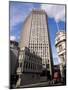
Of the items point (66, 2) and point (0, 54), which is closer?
point (0, 54)

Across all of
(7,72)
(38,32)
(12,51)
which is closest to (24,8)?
(38,32)

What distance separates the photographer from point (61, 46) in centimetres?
278

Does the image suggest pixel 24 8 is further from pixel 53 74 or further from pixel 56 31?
pixel 53 74

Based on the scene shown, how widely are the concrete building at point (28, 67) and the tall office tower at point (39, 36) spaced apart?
61 mm

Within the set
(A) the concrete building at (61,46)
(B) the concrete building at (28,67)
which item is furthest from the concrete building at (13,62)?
(A) the concrete building at (61,46)

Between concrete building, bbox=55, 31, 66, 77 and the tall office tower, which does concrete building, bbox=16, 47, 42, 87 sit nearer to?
the tall office tower

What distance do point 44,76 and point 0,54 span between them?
60cm

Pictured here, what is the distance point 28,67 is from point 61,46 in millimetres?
491

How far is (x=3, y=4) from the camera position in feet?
8.61

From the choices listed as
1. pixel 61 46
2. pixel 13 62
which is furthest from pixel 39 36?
pixel 13 62

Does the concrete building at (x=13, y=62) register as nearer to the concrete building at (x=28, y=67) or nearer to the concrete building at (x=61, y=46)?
the concrete building at (x=28, y=67)

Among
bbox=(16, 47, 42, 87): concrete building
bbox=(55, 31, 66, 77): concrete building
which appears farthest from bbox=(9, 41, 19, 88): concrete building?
bbox=(55, 31, 66, 77): concrete building

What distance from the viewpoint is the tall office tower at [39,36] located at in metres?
2.70

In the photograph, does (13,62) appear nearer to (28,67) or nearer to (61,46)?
(28,67)
